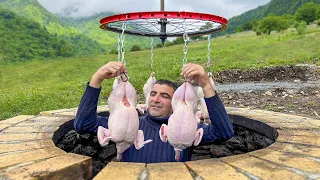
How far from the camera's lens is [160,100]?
2.87 metres

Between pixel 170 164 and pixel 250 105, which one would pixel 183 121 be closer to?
pixel 170 164

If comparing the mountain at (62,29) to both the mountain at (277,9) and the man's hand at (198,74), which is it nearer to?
the mountain at (277,9)

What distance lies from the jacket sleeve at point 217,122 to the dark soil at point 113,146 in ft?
2.76

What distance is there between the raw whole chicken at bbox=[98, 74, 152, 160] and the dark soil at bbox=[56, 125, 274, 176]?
1.14 m

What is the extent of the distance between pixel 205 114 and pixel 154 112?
456 millimetres

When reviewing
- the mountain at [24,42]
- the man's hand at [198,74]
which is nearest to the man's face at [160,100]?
the man's hand at [198,74]

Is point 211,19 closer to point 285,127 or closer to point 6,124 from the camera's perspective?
point 285,127

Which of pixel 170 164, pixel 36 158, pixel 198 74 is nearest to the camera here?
pixel 170 164

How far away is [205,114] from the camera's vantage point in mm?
2936

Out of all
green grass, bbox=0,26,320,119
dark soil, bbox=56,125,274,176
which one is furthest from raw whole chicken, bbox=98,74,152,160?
green grass, bbox=0,26,320,119

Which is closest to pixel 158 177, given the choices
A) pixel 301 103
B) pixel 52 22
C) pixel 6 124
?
pixel 6 124

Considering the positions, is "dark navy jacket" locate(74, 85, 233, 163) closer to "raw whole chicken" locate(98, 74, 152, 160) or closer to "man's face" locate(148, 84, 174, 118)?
"man's face" locate(148, 84, 174, 118)

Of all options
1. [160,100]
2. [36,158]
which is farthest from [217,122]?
[36,158]

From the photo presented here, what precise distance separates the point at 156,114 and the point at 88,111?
0.63 m
